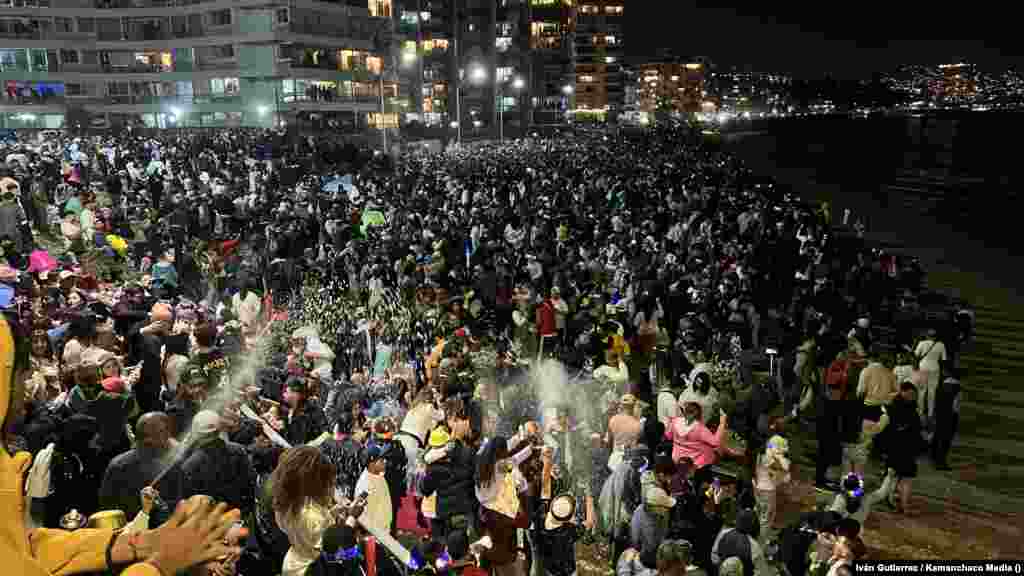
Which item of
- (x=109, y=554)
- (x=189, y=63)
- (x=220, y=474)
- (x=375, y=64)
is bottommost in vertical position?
(x=220, y=474)

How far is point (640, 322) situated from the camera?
1029 centimetres

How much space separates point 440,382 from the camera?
6430mm

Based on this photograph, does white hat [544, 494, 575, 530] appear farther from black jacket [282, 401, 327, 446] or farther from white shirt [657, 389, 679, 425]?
white shirt [657, 389, 679, 425]

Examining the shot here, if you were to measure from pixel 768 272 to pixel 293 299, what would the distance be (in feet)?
30.4

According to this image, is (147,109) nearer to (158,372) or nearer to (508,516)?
(158,372)

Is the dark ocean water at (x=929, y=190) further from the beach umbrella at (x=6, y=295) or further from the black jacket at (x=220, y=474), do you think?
the beach umbrella at (x=6, y=295)

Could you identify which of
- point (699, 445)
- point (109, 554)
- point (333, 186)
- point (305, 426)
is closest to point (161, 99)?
point (333, 186)

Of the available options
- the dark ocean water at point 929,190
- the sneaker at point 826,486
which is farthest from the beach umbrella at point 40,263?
the dark ocean water at point 929,190

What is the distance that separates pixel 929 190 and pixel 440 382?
58494 millimetres

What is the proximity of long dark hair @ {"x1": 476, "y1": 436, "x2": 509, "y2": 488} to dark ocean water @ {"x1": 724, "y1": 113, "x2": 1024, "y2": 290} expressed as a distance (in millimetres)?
23964

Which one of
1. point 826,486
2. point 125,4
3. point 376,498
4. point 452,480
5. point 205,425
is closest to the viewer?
point 205,425

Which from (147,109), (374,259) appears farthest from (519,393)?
(147,109)

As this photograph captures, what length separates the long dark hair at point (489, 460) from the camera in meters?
4.64

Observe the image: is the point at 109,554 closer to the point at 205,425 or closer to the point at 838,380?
the point at 205,425
